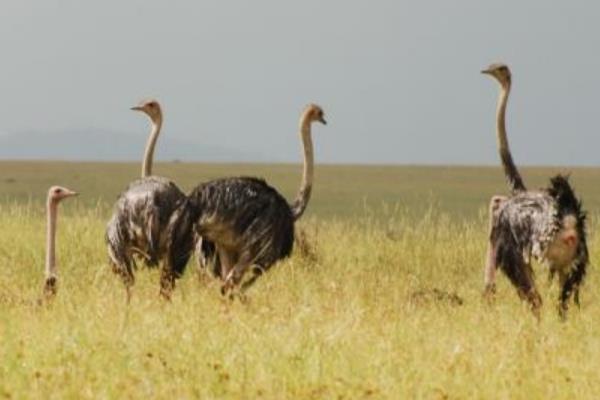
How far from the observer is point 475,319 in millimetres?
8336

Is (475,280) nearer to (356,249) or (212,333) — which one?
(356,249)

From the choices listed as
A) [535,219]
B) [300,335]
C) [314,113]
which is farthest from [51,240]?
[535,219]

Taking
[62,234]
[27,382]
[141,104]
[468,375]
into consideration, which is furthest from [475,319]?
[62,234]

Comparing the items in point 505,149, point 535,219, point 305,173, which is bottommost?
point 535,219

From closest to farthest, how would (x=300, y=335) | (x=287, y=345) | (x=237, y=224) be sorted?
(x=287, y=345)
(x=300, y=335)
(x=237, y=224)

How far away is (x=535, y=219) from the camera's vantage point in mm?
8727

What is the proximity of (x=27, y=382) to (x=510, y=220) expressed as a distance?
12.6 feet

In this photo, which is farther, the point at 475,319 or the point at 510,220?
the point at 510,220

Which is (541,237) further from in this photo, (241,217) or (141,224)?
(141,224)

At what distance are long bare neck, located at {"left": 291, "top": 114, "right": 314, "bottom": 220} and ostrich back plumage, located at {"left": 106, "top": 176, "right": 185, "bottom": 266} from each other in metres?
0.77

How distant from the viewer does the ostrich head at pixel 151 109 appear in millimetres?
11758

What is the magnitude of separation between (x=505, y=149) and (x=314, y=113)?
142 cm

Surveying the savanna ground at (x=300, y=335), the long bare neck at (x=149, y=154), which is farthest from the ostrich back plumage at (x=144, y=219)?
the long bare neck at (x=149, y=154)

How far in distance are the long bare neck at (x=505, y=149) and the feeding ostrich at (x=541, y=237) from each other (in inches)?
9.7
